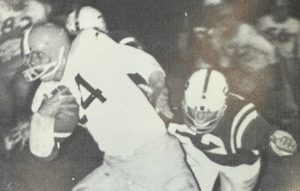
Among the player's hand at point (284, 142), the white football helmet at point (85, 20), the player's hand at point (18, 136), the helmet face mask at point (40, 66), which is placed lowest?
the player's hand at point (18, 136)

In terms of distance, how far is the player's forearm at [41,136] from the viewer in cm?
94

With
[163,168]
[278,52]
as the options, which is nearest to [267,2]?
[278,52]

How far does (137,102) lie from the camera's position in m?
0.92

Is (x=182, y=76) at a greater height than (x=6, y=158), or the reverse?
(x=182, y=76)

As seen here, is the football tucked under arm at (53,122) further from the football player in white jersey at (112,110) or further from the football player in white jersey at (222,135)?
the football player in white jersey at (222,135)

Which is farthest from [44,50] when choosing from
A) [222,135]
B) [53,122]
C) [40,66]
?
[222,135]

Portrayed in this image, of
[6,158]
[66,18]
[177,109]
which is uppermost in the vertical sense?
[66,18]

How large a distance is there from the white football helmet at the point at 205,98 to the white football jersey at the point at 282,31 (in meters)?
0.11

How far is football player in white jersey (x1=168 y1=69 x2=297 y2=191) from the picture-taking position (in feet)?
2.97

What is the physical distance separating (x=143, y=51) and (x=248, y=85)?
7.7 inches

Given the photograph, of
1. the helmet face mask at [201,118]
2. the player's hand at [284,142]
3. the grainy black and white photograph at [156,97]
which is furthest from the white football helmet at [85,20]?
the player's hand at [284,142]

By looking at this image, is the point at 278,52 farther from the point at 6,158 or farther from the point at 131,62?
the point at 6,158

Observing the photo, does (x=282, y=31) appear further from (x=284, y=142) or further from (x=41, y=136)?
(x=41, y=136)

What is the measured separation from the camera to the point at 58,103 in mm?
939
